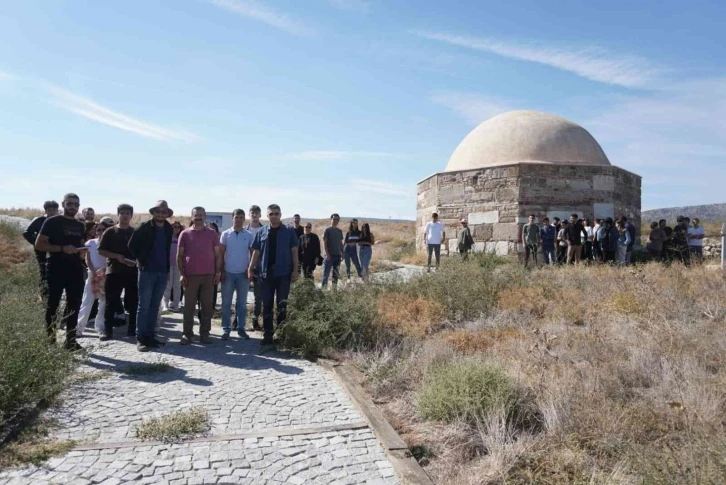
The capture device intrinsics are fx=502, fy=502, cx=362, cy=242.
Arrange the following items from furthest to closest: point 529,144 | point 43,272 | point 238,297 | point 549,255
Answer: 1. point 529,144
2. point 549,255
3. point 238,297
4. point 43,272

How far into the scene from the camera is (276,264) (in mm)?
6836

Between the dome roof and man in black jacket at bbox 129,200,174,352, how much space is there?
1087 centimetres

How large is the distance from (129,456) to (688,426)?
3945mm

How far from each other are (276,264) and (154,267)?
1591 millimetres

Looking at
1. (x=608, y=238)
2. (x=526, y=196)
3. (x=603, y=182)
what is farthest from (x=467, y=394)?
(x=603, y=182)

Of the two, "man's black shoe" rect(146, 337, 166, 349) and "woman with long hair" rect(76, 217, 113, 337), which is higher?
"woman with long hair" rect(76, 217, 113, 337)

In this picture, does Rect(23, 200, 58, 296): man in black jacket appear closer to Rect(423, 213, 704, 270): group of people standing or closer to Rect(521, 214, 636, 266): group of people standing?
Rect(423, 213, 704, 270): group of people standing

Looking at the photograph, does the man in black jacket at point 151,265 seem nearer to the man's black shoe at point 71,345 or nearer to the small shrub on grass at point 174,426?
the man's black shoe at point 71,345

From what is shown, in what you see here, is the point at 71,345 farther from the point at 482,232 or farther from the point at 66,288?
the point at 482,232

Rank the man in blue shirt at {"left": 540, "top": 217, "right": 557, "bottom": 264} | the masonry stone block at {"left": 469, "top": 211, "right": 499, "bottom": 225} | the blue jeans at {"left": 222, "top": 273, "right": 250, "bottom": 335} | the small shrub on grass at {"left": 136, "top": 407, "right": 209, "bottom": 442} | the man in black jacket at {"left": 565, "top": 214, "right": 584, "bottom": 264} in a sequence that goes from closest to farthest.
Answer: the small shrub on grass at {"left": 136, "top": 407, "right": 209, "bottom": 442}, the blue jeans at {"left": 222, "top": 273, "right": 250, "bottom": 335}, the man in black jacket at {"left": 565, "top": 214, "right": 584, "bottom": 264}, the man in blue shirt at {"left": 540, "top": 217, "right": 557, "bottom": 264}, the masonry stone block at {"left": 469, "top": 211, "right": 499, "bottom": 225}

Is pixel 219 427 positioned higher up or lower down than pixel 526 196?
lower down

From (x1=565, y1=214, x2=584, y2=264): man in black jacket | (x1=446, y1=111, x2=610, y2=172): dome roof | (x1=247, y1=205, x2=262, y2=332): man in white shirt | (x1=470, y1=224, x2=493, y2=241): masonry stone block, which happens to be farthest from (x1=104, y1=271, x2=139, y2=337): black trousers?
(x1=446, y1=111, x2=610, y2=172): dome roof

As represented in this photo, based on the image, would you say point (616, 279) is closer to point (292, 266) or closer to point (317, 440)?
A: point (292, 266)

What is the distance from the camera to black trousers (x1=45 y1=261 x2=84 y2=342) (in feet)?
19.7
